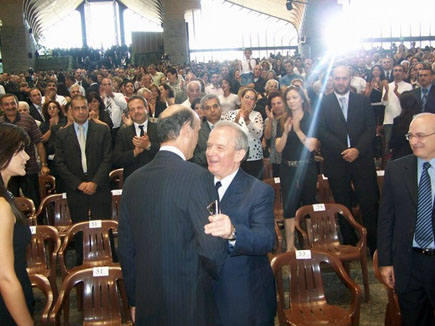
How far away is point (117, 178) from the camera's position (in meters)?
6.53

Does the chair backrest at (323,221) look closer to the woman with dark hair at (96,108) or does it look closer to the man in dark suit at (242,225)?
the man in dark suit at (242,225)

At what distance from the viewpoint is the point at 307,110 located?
194 inches

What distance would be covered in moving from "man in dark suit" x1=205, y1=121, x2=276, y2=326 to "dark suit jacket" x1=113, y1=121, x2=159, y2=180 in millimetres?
2605

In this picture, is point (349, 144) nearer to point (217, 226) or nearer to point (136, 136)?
point (136, 136)

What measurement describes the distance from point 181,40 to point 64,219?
63.8ft

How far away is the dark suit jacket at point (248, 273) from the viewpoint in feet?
8.32

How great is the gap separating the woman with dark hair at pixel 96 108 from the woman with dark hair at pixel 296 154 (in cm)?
281

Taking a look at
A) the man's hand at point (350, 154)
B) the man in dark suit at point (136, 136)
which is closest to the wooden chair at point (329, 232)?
the man's hand at point (350, 154)

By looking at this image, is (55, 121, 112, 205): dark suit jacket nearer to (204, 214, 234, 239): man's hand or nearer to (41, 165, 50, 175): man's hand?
(41, 165, 50, 175): man's hand

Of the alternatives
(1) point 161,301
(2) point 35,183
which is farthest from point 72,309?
(1) point 161,301

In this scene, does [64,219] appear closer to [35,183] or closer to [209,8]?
[35,183]

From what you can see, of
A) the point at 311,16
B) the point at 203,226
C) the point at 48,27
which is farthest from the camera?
the point at 48,27

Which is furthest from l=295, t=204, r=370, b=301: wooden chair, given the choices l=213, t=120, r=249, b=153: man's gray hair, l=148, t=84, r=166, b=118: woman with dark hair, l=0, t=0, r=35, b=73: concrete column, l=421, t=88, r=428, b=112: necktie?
l=0, t=0, r=35, b=73: concrete column

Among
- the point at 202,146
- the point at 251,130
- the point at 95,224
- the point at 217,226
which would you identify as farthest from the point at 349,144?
the point at 217,226
